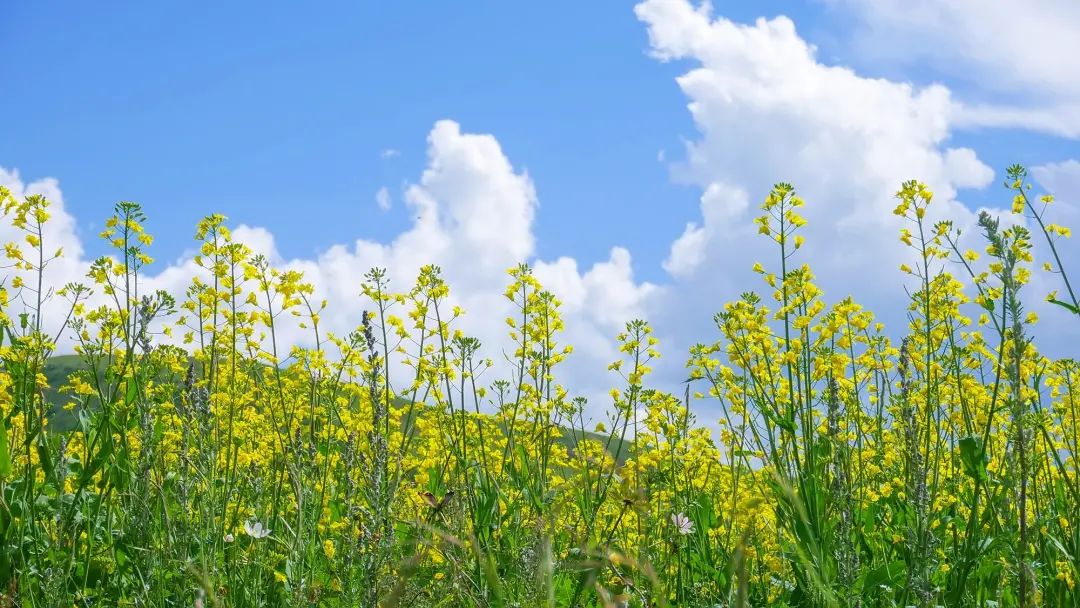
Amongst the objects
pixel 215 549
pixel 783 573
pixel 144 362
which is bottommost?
pixel 783 573

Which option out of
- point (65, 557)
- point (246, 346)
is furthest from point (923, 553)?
point (246, 346)

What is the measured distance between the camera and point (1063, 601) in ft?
10.5

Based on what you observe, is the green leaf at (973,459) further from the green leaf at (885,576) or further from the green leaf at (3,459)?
the green leaf at (3,459)

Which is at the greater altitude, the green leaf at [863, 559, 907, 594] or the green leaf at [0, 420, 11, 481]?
the green leaf at [0, 420, 11, 481]

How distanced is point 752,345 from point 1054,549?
5.41 ft

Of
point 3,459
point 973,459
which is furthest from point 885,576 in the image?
point 3,459

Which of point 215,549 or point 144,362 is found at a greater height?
point 144,362

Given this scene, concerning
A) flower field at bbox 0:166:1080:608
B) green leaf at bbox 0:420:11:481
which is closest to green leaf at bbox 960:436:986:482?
flower field at bbox 0:166:1080:608

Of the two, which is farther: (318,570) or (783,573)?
(783,573)

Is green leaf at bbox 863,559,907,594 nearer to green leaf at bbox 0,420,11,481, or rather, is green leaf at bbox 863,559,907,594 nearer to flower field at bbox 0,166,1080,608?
flower field at bbox 0,166,1080,608

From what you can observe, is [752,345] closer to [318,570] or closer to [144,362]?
[318,570]

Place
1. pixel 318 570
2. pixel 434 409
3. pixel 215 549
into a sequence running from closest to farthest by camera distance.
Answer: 1. pixel 215 549
2. pixel 318 570
3. pixel 434 409

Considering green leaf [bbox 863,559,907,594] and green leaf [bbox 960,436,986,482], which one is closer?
green leaf [bbox 960,436,986,482]

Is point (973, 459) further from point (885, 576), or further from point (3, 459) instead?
point (3, 459)
